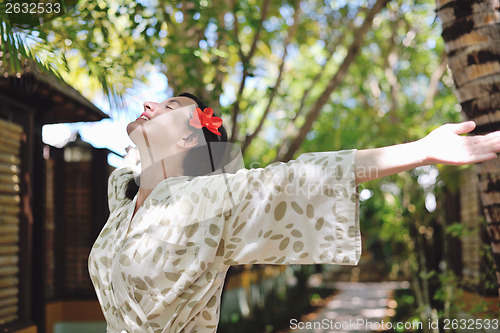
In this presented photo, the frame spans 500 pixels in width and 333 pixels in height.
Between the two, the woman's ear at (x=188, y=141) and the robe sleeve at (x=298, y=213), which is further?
the woman's ear at (x=188, y=141)

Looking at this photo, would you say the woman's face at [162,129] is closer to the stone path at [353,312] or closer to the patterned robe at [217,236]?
the patterned robe at [217,236]

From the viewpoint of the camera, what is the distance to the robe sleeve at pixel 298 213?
1.73m

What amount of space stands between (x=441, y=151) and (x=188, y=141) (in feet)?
3.31

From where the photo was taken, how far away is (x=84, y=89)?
827 centimetres

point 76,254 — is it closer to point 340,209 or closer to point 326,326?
point 326,326

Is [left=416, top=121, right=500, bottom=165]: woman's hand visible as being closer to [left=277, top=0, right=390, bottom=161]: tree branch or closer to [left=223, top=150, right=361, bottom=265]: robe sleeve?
[left=223, top=150, right=361, bottom=265]: robe sleeve

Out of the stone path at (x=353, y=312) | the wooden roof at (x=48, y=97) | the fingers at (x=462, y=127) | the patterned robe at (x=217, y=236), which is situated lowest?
the stone path at (x=353, y=312)

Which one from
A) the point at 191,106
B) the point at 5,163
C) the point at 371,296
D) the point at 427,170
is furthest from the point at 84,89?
the point at 371,296

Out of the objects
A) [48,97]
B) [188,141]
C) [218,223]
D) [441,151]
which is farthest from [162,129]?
[48,97]

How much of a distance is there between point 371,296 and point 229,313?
251 inches

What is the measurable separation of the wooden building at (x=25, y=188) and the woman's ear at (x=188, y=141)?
2.75 meters

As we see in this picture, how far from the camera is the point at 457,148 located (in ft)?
5.20

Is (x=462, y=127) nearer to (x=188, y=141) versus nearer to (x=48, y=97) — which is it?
(x=188, y=141)

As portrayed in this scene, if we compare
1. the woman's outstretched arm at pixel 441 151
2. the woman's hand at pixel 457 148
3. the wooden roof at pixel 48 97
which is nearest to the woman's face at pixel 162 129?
the woman's outstretched arm at pixel 441 151
